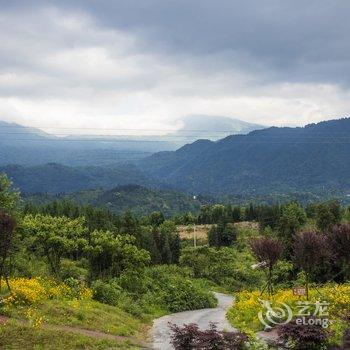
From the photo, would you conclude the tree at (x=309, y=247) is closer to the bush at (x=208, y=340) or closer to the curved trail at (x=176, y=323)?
the curved trail at (x=176, y=323)

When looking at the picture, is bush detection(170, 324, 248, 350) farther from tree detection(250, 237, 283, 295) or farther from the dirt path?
tree detection(250, 237, 283, 295)

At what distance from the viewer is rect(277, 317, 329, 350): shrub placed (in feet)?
48.1

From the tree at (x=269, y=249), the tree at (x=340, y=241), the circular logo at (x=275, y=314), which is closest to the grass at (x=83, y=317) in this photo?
the circular logo at (x=275, y=314)

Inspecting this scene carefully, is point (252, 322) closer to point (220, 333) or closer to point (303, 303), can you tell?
point (303, 303)

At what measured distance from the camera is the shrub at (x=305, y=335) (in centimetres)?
1466

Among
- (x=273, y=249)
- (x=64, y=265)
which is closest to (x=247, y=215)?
(x=64, y=265)

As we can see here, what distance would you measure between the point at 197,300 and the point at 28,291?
19.6 m

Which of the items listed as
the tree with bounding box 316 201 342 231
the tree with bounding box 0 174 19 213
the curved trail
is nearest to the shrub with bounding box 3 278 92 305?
the curved trail

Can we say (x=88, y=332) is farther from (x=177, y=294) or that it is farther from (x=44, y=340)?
(x=177, y=294)

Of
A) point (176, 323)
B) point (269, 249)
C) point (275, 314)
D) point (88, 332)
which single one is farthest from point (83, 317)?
point (269, 249)

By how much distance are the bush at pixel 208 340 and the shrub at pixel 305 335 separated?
1427 millimetres

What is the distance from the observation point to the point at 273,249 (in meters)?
25.7

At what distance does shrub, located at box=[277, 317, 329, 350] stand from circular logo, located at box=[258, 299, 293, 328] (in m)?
5.00

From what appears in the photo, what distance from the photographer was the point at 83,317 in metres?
21.5
